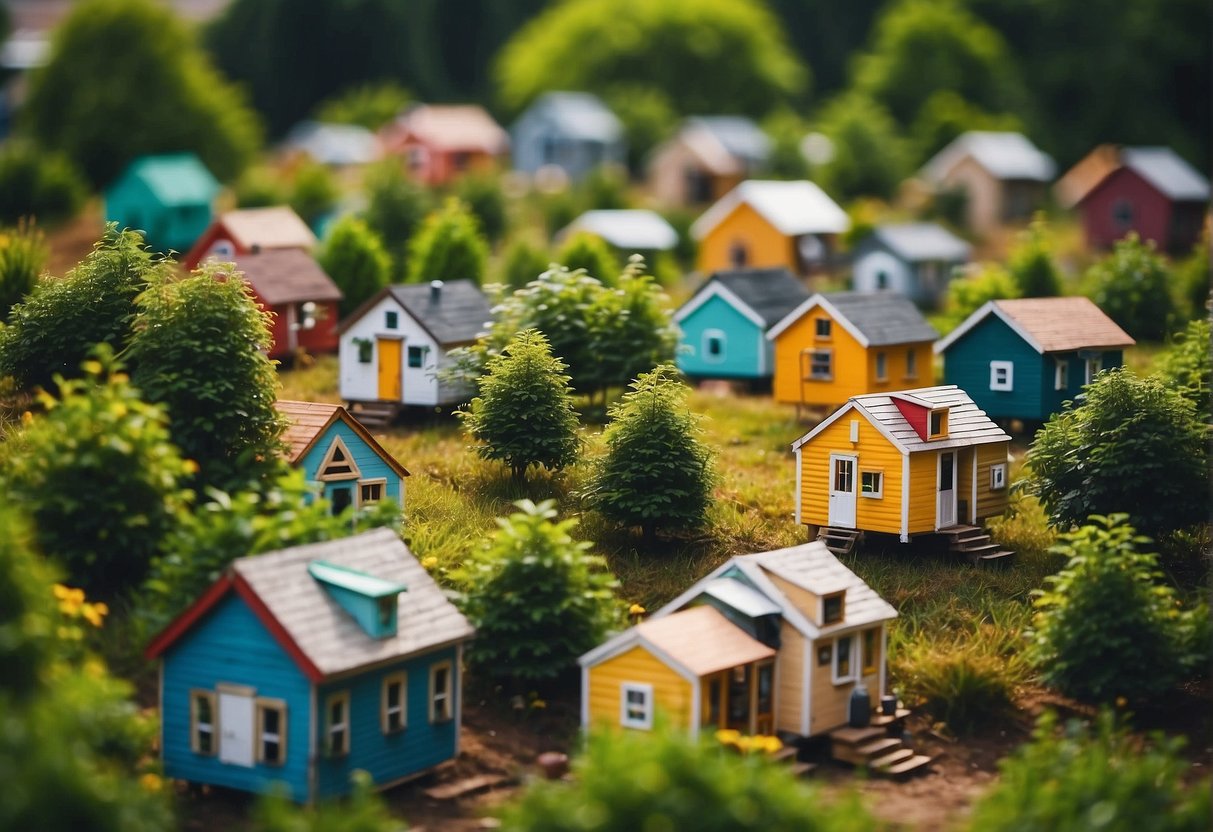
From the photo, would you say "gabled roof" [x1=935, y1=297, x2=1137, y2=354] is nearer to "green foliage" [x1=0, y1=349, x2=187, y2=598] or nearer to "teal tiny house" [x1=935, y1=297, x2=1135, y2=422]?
"teal tiny house" [x1=935, y1=297, x2=1135, y2=422]

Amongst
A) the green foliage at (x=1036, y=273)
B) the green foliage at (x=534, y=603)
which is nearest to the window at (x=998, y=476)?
the green foliage at (x=534, y=603)

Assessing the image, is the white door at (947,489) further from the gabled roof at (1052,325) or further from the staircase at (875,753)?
the staircase at (875,753)

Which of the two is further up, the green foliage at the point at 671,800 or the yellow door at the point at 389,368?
the yellow door at the point at 389,368

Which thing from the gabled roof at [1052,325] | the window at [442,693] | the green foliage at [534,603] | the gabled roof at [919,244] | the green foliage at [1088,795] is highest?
the gabled roof at [919,244]

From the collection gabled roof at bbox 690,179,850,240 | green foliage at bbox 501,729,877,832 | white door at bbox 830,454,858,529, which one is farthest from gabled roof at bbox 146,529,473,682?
gabled roof at bbox 690,179,850,240

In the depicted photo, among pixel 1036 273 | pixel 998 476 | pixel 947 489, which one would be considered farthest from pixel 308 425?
pixel 1036 273

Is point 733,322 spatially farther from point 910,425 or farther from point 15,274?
point 15,274
